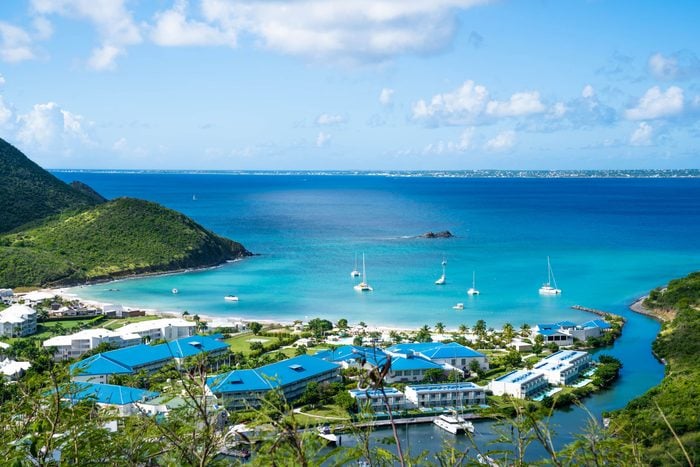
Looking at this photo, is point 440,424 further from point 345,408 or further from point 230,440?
point 230,440

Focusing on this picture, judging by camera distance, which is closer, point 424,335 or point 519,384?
point 519,384

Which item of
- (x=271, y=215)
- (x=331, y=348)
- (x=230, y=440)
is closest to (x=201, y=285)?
(x=331, y=348)

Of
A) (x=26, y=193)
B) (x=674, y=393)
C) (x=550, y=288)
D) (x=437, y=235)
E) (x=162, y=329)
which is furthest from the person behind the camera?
(x=437, y=235)

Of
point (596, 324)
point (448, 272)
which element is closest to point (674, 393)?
point (596, 324)

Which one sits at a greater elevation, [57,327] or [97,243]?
[97,243]

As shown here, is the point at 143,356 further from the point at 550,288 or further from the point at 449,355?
the point at 550,288
